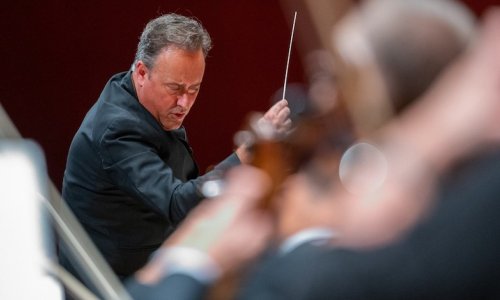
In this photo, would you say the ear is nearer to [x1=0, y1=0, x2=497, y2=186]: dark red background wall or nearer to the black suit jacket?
the black suit jacket

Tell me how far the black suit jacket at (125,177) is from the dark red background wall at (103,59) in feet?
3.42

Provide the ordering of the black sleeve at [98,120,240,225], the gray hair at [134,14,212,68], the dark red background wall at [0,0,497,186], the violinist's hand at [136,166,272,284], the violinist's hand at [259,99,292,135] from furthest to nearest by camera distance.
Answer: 1. the dark red background wall at [0,0,497,186]
2. the gray hair at [134,14,212,68]
3. the black sleeve at [98,120,240,225]
4. the violinist's hand at [259,99,292,135]
5. the violinist's hand at [136,166,272,284]

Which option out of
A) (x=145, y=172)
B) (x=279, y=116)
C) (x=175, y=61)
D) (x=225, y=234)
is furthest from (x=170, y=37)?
(x=225, y=234)

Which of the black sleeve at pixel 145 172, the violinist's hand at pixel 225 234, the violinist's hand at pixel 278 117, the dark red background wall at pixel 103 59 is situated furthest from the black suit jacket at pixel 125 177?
the dark red background wall at pixel 103 59

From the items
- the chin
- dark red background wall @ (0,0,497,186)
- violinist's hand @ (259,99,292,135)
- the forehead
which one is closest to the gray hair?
the forehead

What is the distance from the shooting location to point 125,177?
1.77m

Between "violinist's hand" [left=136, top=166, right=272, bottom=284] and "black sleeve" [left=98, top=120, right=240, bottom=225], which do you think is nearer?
"violinist's hand" [left=136, top=166, right=272, bottom=284]

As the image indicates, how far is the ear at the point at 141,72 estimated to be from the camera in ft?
6.21

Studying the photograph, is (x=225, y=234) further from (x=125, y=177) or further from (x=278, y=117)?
(x=125, y=177)

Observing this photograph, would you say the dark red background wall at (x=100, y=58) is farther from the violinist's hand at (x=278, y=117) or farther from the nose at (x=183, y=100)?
the violinist's hand at (x=278, y=117)

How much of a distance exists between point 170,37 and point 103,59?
3.73 feet

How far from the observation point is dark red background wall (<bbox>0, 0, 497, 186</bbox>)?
2.90 metres

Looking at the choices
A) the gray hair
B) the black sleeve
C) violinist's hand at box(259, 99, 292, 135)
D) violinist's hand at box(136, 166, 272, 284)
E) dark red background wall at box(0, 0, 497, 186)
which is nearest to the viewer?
violinist's hand at box(136, 166, 272, 284)

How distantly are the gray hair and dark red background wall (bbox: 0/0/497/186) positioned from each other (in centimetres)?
104
